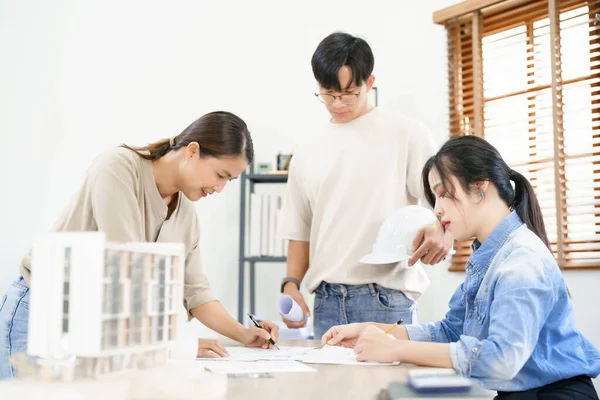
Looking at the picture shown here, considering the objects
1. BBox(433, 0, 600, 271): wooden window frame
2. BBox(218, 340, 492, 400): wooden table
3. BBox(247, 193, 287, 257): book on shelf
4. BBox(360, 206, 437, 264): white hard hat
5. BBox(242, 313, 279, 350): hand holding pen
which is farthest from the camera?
BBox(247, 193, 287, 257): book on shelf

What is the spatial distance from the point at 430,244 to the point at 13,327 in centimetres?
103

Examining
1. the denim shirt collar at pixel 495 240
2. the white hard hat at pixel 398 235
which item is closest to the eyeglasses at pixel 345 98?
the white hard hat at pixel 398 235

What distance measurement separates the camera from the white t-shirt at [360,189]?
1.81m

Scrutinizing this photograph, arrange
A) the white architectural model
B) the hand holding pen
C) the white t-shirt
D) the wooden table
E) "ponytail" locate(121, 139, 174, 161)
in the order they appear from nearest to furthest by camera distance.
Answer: the white architectural model
the wooden table
"ponytail" locate(121, 139, 174, 161)
the hand holding pen
the white t-shirt

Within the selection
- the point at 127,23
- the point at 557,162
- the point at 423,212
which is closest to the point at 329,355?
the point at 423,212

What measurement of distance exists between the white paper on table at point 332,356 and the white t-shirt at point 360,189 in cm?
37

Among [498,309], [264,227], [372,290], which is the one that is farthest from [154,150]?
[264,227]

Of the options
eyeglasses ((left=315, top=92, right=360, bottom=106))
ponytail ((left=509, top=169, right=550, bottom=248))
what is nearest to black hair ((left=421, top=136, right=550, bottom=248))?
ponytail ((left=509, top=169, right=550, bottom=248))

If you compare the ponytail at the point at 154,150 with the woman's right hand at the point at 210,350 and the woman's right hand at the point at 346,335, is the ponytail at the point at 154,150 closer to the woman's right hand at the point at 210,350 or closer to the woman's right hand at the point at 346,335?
the woman's right hand at the point at 210,350

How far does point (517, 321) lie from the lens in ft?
3.74

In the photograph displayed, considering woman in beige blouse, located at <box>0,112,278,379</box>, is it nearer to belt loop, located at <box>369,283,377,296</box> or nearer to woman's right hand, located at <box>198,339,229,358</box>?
woman's right hand, located at <box>198,339,229,358</box>

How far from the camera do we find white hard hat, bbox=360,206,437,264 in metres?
1.68

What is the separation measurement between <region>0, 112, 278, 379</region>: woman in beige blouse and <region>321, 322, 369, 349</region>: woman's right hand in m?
0.19

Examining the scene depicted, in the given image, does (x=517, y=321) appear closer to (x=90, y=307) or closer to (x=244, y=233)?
(x=90, y=307)
